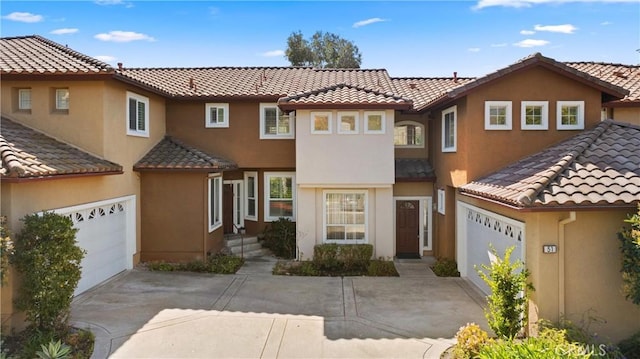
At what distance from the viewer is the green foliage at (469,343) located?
780cm

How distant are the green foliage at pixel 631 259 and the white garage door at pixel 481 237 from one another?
6.09 feet

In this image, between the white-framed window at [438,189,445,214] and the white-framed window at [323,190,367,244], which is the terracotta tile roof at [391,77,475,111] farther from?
the white-framed window at [323,190,367,244]

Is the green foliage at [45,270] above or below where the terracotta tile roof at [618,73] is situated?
below

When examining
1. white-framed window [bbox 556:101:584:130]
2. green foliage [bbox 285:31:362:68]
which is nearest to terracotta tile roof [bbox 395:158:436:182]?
white-framed window [bbox 556:101:584:130]

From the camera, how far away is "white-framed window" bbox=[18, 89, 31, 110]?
12.8m

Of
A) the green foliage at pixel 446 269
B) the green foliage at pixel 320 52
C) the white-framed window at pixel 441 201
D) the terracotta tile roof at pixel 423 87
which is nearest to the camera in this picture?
the green foliage at pixel 446 269

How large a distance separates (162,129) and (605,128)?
50.0 ft

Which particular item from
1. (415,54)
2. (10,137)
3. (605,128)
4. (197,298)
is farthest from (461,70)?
(10,137)

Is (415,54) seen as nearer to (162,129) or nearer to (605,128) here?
(605,128)

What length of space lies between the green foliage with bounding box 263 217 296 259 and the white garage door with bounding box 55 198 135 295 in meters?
5.12

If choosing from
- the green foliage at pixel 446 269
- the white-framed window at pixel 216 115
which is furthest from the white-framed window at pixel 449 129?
the white-framed window at pixel 216 115

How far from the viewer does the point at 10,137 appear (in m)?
10.7

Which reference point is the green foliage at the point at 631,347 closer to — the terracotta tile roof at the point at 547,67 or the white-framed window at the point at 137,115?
the terracotta tile roof at the point at 547,67

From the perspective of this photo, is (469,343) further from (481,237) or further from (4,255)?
(4,255)
